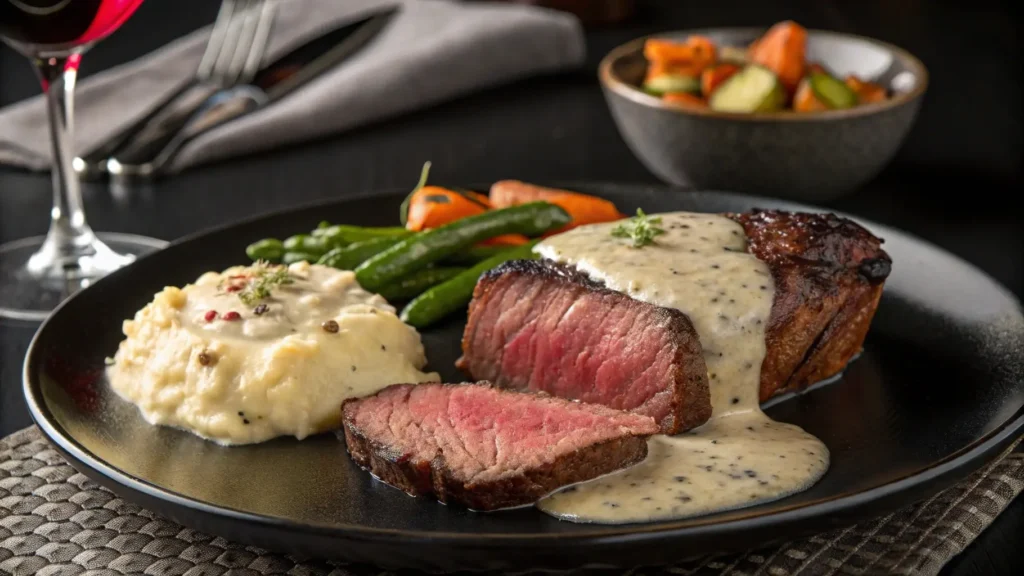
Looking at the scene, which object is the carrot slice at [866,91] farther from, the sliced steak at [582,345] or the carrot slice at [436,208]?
the sliced steak at [582,345]

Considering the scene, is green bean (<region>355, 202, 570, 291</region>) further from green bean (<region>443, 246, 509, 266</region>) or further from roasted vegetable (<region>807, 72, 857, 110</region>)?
roasted vegetable (<region>807, 72, 857, 110</region>)

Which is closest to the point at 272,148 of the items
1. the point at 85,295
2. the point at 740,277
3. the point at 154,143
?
the point at 154,143

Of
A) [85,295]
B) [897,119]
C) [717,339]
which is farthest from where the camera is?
[897,119]

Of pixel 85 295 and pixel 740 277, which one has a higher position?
pixel 740 277

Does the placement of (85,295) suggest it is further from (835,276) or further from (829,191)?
(829,191)

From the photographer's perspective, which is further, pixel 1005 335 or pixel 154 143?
pixel 154 143

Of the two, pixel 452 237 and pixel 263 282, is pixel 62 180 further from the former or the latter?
A: pixel 452 237

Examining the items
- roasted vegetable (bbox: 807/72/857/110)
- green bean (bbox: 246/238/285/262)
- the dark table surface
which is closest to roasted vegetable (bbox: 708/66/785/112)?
roasted vegetable (bbox: 807/72/857/110)
